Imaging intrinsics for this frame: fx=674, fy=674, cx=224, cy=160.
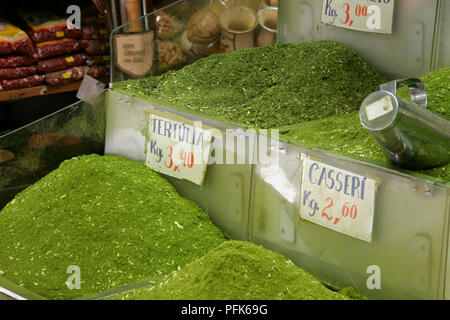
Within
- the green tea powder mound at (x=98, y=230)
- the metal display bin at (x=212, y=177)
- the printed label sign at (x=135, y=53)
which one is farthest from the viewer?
the printed label sign at (x=135, y=53)

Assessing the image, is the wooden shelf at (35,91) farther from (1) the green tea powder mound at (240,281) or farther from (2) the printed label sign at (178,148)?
(1) the green tea powder mound at (240,281)

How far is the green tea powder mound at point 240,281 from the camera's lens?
3.83ft

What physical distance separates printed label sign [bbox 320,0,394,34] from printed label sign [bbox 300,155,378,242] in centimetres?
57

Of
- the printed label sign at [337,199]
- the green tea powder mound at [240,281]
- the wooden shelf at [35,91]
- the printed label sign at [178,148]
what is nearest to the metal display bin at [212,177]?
the printed label sign at [178,148]

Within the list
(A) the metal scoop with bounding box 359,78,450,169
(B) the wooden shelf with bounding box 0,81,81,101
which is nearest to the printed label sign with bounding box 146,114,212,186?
(A) the metal scoop with bounding box 359,78,450,169

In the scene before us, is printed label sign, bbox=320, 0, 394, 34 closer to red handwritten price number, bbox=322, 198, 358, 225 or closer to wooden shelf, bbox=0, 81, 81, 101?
red handwritten price number, bbox=322, 198, 358, 225

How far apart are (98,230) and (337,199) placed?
0.55 meters

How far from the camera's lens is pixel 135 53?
6.44ft

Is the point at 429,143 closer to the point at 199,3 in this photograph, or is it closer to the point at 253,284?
the point at 253,284

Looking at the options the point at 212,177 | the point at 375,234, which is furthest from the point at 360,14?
the point at 375,234

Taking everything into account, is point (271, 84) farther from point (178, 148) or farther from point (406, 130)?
point (406, 130)

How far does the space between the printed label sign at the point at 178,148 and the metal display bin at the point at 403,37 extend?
546mm
